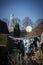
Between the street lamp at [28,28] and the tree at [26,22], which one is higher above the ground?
the tree at [26,22]

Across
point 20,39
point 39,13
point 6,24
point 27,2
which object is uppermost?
point 27,2

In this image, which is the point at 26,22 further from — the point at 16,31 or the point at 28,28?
the point at 16,31

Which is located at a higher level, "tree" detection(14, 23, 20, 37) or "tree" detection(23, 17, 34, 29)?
"tree" detection(23, 17, 34, 29)

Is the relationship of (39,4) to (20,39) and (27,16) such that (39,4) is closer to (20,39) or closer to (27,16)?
(27,16)

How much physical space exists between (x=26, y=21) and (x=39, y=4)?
34 centimetres

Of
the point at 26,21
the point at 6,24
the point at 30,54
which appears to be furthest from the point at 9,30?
the point at 30,54

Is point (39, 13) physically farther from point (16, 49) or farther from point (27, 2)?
point (16, 49)

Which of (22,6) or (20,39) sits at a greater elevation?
(22,6)

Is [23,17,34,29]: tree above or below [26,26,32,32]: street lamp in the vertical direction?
above

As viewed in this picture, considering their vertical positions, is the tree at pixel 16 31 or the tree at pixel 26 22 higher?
the tree at pixel 26 22

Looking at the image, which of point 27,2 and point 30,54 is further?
point 27,2

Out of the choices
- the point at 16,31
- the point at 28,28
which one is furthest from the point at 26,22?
the point at 16,31

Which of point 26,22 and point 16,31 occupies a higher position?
point 26,22

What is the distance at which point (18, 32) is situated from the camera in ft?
8.38
